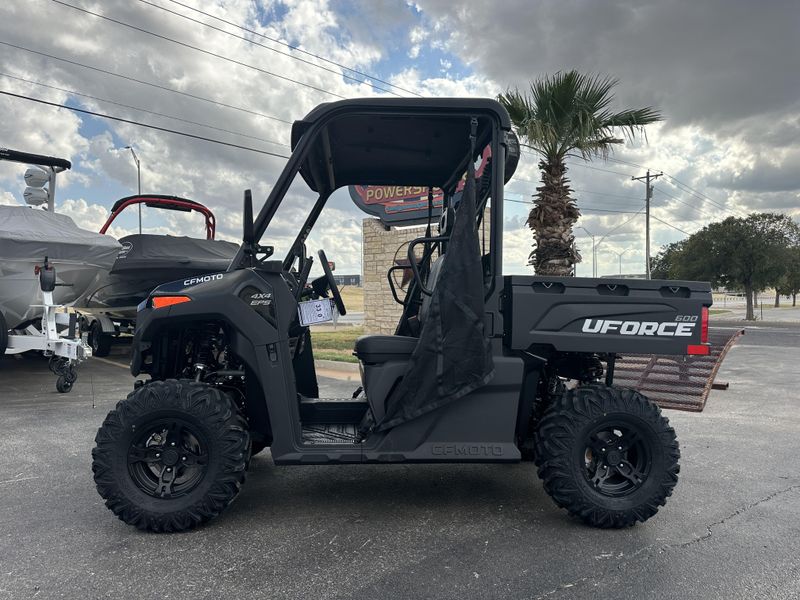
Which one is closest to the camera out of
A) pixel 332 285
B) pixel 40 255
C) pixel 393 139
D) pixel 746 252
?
pixel 393 139

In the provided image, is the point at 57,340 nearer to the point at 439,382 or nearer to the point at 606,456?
the point at 439,382

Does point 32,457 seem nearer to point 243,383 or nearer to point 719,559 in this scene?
point 243,383

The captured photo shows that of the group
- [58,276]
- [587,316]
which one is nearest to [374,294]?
[58,276]

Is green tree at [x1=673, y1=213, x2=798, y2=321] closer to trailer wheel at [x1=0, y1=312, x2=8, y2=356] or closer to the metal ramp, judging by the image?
the metal ramp

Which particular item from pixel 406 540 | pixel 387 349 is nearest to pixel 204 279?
pixel 387 349

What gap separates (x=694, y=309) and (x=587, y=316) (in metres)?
0.66

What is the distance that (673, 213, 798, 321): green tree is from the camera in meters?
30.6

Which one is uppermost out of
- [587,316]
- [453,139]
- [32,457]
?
[453,139]

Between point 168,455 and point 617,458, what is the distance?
8.76ft

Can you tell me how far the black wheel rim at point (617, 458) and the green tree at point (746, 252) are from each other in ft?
107

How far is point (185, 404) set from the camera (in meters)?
3.20

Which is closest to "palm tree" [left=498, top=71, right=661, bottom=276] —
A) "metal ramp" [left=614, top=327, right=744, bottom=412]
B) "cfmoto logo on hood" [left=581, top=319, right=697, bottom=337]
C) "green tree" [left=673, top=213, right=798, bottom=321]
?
"metal ramp" [left=614, top=327, right=744, bottom=412]

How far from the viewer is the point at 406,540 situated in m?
3.14

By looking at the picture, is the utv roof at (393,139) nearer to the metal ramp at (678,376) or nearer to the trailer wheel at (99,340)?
the metal ramp at (678,376)
